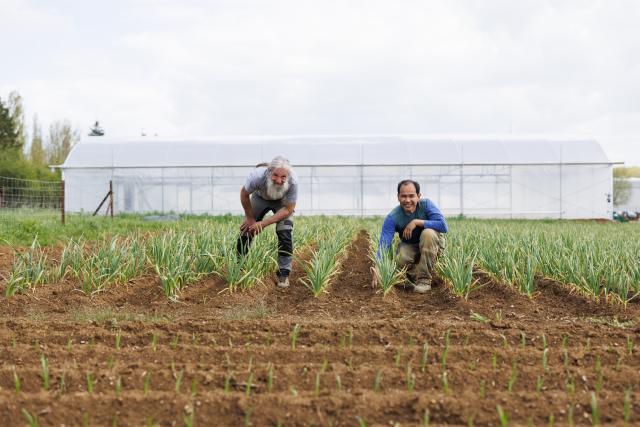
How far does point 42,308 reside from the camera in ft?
15.7

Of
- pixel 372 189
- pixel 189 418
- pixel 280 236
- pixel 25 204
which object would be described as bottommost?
pixel 189 418

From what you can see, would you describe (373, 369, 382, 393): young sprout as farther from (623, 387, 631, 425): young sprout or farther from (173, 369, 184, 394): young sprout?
(623, 387, 631, 425): young sprout

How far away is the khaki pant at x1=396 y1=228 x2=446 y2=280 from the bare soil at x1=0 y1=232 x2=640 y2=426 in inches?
37.4

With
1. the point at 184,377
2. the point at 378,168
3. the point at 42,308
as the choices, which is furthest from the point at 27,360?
the point at 378,168

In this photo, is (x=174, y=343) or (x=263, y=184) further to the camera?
(x=263, y=184)

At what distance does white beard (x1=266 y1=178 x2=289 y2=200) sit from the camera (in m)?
5.54

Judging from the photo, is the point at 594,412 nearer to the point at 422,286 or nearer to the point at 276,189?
the point at 422,286

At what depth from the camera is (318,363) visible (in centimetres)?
315

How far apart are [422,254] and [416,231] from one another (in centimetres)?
41

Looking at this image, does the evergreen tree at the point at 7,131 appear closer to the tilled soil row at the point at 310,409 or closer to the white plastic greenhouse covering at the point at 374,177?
the white plastic greenhouse covering at the point at 374,177

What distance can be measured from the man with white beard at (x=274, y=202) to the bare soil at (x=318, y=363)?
943 mm

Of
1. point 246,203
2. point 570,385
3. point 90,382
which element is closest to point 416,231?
point 246,203

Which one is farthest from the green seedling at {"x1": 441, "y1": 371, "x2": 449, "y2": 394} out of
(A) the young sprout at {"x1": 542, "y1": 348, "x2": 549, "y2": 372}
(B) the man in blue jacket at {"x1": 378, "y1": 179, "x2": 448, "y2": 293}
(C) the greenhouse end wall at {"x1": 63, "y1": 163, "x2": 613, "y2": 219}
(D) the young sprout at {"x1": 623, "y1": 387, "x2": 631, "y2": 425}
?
(C) the greenhouse end wall at {"x1": 63, "y1": 163, "x2": 613, "y2": 219}

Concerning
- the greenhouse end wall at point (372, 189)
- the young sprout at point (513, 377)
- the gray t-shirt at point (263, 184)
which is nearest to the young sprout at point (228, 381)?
the young sprout at point (513, 377)
